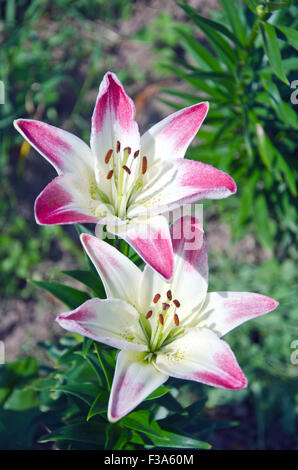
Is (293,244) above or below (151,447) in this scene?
above

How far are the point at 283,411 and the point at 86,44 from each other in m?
2.36

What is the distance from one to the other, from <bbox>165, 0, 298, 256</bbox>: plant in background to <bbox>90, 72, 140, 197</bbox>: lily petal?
485 mm

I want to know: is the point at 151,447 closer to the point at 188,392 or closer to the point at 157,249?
the point at 157,249

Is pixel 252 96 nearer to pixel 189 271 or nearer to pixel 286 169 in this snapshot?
pixel 286 169

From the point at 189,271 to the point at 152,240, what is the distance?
7.8 inches

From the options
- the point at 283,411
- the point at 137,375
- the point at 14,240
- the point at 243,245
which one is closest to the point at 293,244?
the point at 243,245

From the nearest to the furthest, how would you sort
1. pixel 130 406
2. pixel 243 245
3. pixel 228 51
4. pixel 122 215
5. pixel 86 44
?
pixel 130 406 < pixel 122 215 < pixel 228 51 < pixel 243 245 < pixel 86 44

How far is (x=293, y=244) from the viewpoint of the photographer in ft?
8.68

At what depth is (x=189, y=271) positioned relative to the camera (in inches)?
52.0

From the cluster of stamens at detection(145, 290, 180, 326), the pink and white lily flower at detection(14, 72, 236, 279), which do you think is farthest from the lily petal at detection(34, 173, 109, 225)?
the cluster of stamens at detection(145, 290, 180, 326)

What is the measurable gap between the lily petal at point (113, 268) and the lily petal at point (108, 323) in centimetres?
5

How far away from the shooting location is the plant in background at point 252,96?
1.67 meters

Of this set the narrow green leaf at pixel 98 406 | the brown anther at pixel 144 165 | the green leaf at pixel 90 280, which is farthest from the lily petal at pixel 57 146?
the narrow green leaf at pixel 98 406

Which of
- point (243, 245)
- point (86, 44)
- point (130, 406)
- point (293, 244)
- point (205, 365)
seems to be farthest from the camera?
point (86, 44)
